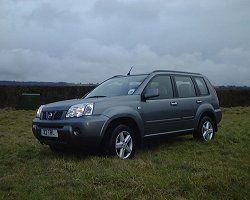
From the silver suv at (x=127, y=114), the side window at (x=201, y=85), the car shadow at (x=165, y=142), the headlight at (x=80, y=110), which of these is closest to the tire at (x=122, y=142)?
the silver suv at (x=127, y=114)

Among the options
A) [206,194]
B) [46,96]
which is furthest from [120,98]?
[46,96]

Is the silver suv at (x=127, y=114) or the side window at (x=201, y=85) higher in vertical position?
the side window at (x=201, y=85)

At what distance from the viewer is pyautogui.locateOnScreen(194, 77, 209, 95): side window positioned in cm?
941

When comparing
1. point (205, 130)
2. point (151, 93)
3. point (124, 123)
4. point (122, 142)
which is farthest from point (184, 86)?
point (122, 142)

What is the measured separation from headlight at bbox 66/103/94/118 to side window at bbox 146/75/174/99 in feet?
5.20

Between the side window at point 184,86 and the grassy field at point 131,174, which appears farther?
the side window at point 184,86

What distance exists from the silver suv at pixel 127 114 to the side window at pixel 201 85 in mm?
106

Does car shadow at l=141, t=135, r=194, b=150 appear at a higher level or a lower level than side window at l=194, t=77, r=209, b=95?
lower

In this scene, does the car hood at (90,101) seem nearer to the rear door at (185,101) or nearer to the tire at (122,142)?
the tire at (122,142)

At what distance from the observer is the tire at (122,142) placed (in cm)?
673

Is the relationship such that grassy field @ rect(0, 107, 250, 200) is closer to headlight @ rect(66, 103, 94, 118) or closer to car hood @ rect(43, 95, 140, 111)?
Answer: headlight @ rect(66, 103, 94, 118)

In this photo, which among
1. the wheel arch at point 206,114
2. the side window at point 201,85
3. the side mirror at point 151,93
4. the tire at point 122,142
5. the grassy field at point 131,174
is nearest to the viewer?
the grassy field at point 131,174

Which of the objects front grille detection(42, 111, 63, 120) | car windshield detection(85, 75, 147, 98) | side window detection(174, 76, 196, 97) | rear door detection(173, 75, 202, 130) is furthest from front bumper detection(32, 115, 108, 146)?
side window detection(174, 76, 196, 97)

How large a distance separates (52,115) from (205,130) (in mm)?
4011
